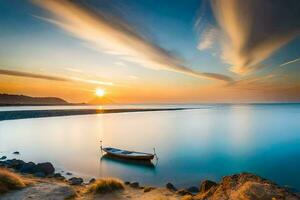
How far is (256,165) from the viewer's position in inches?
1136

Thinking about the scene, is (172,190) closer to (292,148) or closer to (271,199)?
(271,199)

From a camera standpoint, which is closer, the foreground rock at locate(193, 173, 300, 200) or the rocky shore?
the foreground rock at locate(193, 173, 300, 200)

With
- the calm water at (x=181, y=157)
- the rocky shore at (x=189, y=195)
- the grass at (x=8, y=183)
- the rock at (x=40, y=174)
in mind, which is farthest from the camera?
the calm water at (x=181, y=157)

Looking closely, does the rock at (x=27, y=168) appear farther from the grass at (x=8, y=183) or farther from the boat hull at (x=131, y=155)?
the boat hull at (x=131, y=155)

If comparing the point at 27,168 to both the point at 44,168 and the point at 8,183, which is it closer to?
the point at 44,168

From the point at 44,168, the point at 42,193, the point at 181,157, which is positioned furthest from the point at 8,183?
the point at 181,157

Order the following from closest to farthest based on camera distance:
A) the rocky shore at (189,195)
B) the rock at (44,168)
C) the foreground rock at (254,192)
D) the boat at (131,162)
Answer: the foreground rock at (254,192) < the rocky shore at (189,195) < the rock at (44,168) < the boat at (131,162)

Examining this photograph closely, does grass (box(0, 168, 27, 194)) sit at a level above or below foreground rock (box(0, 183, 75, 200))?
above

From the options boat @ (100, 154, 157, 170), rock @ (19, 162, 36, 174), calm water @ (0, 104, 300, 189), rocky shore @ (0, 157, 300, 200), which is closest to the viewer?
rocky shore @ (0, 157, 300, 200)

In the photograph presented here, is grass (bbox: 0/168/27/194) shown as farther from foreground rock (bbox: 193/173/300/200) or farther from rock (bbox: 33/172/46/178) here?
foreground rock (bbox: 193/173/300/200)

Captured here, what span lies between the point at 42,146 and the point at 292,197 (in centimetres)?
3891

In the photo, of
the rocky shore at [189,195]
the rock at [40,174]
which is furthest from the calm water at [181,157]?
the rocky shore at [189,195]

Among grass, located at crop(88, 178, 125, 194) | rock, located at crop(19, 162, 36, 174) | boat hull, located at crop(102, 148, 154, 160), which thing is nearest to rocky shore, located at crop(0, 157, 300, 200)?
grass, located at crop(88, 178, 125, 194)

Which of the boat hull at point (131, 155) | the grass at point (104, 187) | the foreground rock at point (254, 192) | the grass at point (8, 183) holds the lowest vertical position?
the boat hull at point (131, 155)
